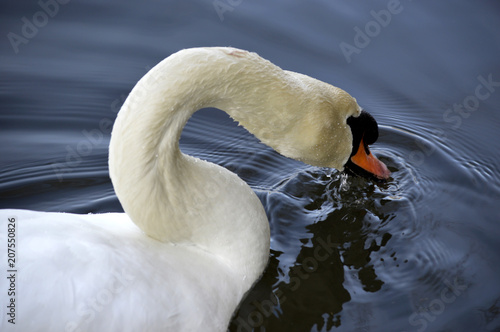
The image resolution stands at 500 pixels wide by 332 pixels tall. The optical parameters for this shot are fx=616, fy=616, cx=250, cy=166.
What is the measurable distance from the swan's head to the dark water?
36 cm

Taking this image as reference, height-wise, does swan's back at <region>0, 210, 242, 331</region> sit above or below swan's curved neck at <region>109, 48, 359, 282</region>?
below

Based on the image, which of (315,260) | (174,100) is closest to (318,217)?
(315,260)

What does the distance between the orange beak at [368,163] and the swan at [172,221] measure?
296 millimetres

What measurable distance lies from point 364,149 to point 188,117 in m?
1.55

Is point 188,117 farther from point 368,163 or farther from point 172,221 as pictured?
point 368,163

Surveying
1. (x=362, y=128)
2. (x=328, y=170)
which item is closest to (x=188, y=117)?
(x=362, y=128)

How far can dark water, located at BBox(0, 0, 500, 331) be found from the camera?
4.54 m

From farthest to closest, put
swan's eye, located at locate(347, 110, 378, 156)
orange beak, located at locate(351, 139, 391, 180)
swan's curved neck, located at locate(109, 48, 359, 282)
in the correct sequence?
1. orange beak, located at locate(351, 139, 391, 180)
2. swan's eye, located at locate(347, 110, 378, 156)
3. swan's curved neck, located at locate(109, 48, 359, 282)

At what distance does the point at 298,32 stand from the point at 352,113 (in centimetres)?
329

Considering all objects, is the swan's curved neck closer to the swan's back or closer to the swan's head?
the swan's head

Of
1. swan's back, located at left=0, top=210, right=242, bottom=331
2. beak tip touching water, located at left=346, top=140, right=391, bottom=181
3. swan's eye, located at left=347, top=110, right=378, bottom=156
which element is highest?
swan's eye, located at left=347, top=110, right=378, bottom=156

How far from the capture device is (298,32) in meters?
7.38

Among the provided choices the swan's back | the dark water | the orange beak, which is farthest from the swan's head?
the swan's back

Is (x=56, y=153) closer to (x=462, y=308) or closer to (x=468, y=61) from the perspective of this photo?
(x=462, y=308)
